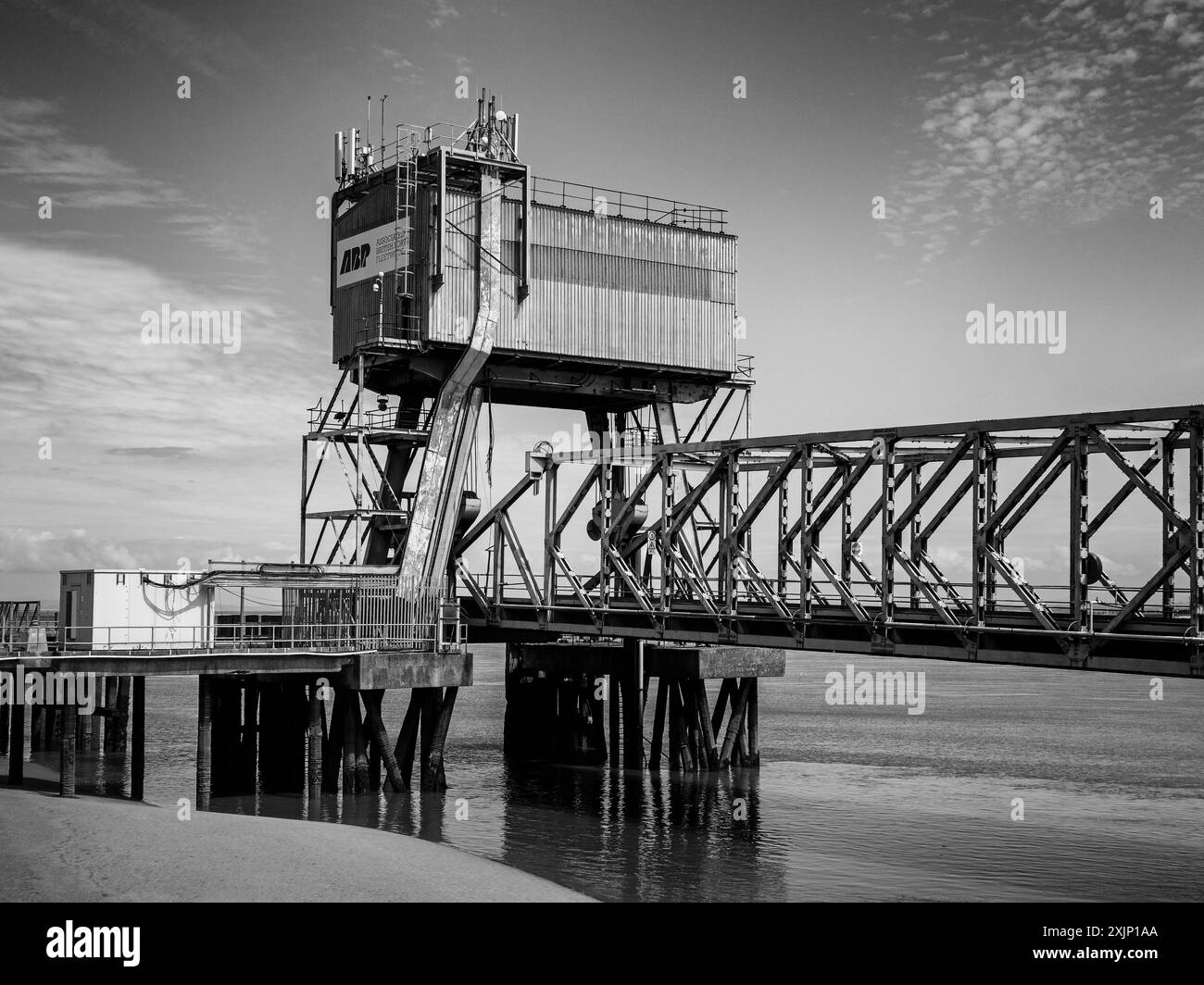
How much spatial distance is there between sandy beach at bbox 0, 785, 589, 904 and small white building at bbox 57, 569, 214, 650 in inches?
266

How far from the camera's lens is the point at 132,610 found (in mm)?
37875

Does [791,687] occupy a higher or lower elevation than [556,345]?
lower

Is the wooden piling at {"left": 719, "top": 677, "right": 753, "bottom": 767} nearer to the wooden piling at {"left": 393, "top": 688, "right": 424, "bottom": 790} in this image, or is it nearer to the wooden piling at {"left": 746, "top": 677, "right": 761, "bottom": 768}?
the wooden piling at {"left": 746, "top": 677, "right": 761, "bottom": 768}

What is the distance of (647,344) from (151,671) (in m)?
23.5

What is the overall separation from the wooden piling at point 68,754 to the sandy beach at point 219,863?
167cm

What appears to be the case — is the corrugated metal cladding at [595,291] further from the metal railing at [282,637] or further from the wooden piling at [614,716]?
the wooden piling at [614,716]

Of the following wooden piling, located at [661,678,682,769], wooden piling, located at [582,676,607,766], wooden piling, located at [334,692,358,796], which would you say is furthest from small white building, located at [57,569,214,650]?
wooden piling, located at [582,676,607,766]

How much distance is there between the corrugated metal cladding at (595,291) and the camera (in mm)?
47594

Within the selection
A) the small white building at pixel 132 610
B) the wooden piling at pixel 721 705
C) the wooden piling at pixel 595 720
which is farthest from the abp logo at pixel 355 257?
the wooden piling at pixel 721 705

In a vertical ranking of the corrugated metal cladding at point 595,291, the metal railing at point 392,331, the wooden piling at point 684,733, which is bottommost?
the wooden piling at point 684,733

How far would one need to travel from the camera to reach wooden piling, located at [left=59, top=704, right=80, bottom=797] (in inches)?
1309

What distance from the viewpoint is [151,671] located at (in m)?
35.3
